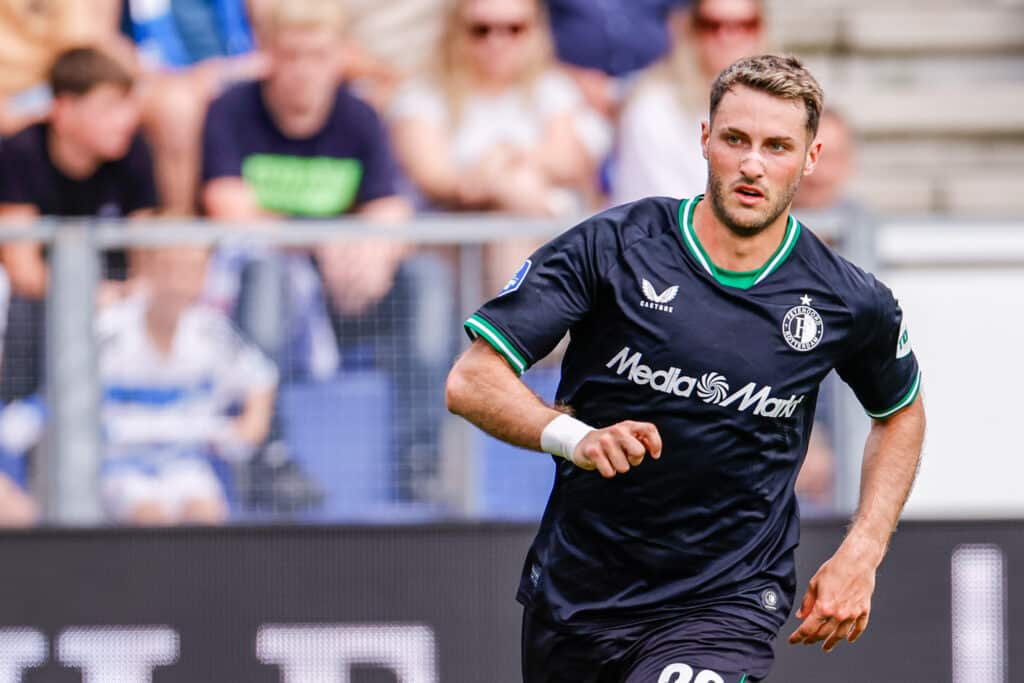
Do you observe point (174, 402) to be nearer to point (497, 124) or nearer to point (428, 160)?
point (428, 160)

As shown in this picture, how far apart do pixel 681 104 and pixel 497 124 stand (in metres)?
0.84

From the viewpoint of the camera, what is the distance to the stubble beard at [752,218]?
4094 mm

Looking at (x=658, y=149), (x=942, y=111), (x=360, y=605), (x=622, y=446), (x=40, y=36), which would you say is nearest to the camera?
(x=622, y=446)

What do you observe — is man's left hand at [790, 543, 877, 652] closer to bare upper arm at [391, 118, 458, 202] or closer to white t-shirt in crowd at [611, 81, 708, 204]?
white t-shirt in crowd at [611, 81, 708, 204]

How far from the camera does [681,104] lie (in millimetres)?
7973

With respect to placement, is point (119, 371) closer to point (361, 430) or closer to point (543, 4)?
point (361, 430)

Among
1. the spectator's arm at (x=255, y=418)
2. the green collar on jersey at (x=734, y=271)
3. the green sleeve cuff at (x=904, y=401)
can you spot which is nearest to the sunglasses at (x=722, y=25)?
Result: the spectator's arm at (x=255, y=418)

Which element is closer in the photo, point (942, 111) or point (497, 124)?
→ point (497, 124)

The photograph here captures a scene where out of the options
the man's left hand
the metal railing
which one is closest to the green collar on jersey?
the man's left hand

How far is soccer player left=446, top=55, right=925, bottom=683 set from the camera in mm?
4074

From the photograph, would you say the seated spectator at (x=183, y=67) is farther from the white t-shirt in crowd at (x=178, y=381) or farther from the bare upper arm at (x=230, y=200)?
the white t-shirt in crowd at (x=178, y=381)

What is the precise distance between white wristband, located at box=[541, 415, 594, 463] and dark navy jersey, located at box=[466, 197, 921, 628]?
313 mm

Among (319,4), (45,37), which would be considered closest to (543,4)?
(319,4)

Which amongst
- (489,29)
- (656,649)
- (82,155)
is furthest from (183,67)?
(656,649)
